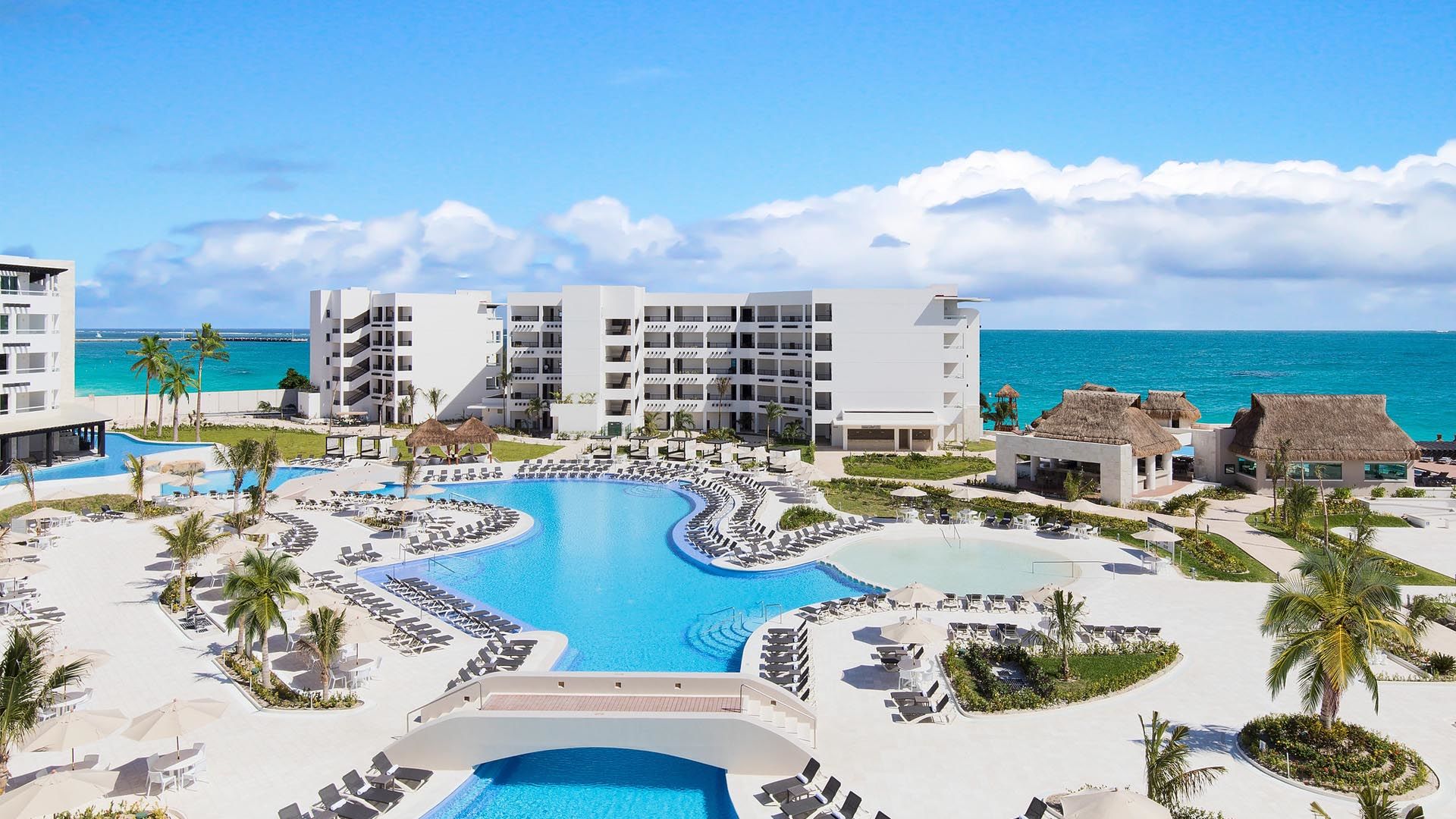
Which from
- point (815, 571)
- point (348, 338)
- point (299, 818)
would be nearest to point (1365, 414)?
point (815, 571)

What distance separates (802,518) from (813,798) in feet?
67.4

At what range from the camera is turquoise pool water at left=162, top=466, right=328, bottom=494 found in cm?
4197

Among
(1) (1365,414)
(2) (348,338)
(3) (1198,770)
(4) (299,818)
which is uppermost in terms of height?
(2) (348,338)

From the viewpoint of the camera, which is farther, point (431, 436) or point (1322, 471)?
point (431, 436)

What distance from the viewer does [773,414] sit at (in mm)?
57844

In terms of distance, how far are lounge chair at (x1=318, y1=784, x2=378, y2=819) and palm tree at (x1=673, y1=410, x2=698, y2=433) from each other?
44507 mm

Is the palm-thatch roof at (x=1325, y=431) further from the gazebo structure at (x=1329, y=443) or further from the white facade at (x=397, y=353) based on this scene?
the white facade at (x=397, y=353)

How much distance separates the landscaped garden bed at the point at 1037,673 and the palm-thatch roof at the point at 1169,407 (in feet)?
100

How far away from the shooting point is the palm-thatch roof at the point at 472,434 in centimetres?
4869

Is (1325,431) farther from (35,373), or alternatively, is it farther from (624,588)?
(35,373)

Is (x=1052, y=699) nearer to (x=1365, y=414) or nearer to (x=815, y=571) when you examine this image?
Answer: (x=815, y=571)

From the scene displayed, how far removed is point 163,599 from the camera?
2503cm

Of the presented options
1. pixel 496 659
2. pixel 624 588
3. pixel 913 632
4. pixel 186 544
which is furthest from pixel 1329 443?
pixel 186 544

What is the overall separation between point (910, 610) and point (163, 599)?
66.4 feet
